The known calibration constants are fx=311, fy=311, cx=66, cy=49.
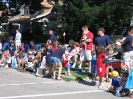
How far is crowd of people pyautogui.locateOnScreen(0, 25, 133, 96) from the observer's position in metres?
9.26

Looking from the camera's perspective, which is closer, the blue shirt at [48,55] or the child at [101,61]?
the child at [101,61]

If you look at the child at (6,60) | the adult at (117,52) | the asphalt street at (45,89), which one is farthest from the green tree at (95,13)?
the asphalt street at (45,89)

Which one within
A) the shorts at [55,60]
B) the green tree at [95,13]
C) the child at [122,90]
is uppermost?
the green tree at [95,13]

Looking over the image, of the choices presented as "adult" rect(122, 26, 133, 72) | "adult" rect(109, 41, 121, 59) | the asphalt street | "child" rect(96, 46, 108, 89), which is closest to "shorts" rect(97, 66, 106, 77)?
"child" rect(96, 46, 108, 89)

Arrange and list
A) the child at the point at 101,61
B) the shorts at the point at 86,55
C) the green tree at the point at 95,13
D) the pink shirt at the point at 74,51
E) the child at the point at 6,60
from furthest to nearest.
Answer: the green tree at the point at 95,13
the child at the point at 6,60
the pink shirt at the point at 74,51
the shorts at the point at 86,55
the child at the point at 101,61

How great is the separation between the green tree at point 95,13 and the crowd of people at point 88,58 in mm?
11493

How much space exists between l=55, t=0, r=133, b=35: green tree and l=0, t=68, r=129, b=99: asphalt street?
1518 cm

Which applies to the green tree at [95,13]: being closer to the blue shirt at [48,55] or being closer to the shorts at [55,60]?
the blue shirt at [48,55]

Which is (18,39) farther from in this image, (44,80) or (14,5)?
(14,5)

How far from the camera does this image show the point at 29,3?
42.4 m

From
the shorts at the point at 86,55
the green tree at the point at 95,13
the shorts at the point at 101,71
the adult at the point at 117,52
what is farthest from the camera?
the green tree at the point at 95,13

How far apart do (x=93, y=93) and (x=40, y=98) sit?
68.0 inches

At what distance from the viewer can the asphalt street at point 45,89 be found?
8.79m

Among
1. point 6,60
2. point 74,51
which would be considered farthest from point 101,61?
point 6,60
